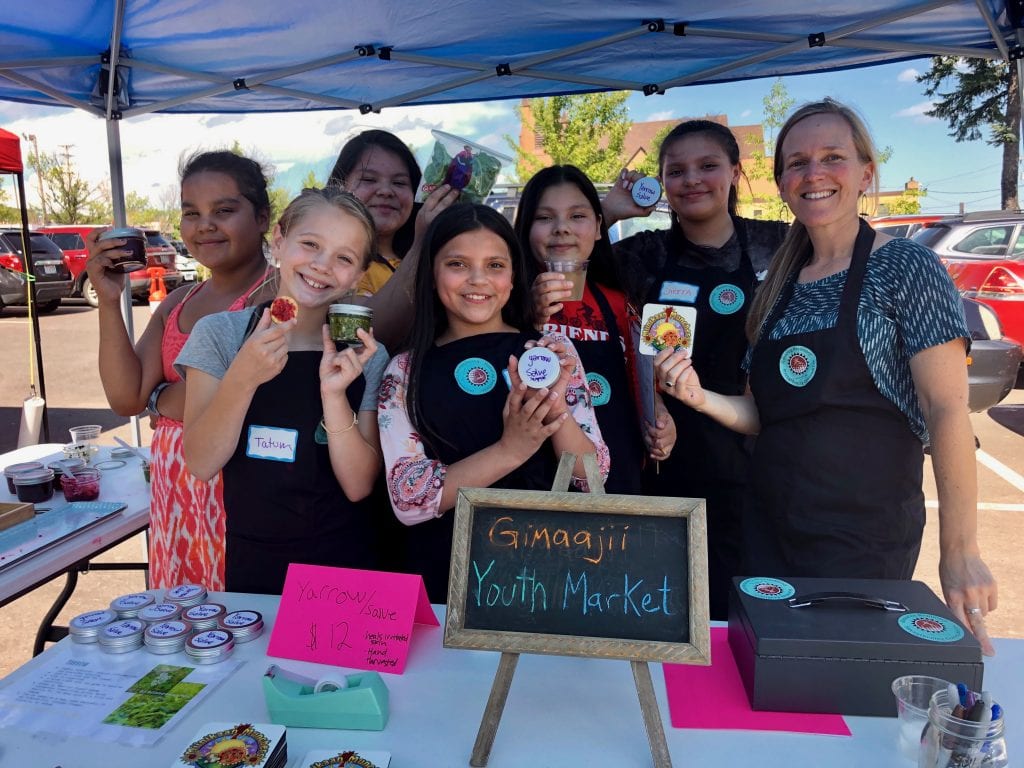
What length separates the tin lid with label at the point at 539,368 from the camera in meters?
1.70

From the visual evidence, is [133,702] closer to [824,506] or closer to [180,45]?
[824,506]

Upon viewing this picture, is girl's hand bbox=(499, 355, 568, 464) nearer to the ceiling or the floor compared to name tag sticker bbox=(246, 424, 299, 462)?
nearer to the ceiling

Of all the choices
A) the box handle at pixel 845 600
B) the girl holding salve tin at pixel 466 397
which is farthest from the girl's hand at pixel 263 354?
the box handle at pixel 845 600

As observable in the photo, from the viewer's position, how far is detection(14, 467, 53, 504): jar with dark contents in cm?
262

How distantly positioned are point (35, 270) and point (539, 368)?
1723 cm

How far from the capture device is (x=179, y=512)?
2469 mm

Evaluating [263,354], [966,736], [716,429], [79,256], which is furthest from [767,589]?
[79,256]

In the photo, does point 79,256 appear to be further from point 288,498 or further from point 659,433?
point 659,433

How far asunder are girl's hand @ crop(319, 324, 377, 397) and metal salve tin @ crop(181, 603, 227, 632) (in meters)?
0.56

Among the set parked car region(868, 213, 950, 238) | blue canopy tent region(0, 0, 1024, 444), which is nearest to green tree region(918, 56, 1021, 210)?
parked car region(868, 213, 950, 238)

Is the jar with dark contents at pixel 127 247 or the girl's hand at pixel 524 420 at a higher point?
the jar with dark contents at pixel 127 247

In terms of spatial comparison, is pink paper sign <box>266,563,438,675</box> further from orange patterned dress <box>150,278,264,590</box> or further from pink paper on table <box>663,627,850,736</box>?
orange patterned dress <box>150,278,264,590</box>

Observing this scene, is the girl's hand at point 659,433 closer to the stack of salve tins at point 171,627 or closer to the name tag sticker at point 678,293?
the name tag sticker at point 678,293

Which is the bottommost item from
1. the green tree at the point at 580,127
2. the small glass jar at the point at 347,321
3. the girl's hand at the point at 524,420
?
the girl's hand at the point at 524,420
